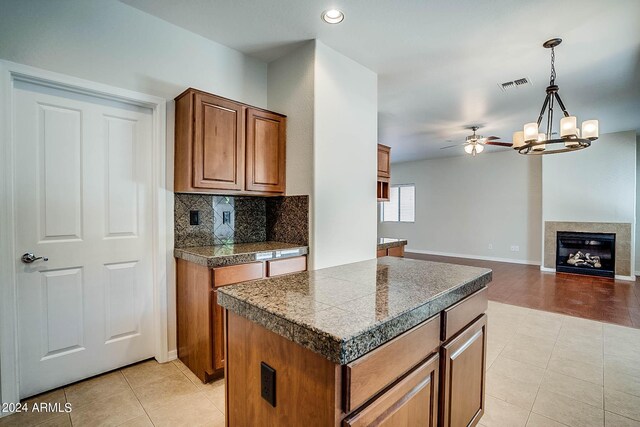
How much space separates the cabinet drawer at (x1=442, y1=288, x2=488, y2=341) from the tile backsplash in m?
1.56

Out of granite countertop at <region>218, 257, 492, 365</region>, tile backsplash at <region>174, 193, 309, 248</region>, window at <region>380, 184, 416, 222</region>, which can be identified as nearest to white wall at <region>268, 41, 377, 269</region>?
tile backsplash at <region>174, 193, 309, 248</region>

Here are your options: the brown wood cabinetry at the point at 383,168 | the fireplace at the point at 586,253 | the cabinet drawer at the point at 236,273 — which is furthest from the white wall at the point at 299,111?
the fireplace at the point at 586,253

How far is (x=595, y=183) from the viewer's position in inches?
235

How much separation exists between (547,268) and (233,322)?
7548 millimetres

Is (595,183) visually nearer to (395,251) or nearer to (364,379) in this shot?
(395,251)

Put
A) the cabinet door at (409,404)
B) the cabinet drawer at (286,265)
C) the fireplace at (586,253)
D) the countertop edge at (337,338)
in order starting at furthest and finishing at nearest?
the fireplace at (586,253), the cabinet drawer at (286,265), the cabinet door at (409,404), the countertop edge at (337,338)

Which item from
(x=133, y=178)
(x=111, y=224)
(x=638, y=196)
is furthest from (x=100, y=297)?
(x=638, y=196)

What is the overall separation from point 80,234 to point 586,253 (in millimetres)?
8193

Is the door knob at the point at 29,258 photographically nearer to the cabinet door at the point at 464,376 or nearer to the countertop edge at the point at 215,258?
the countertop edge at the point at 215,258

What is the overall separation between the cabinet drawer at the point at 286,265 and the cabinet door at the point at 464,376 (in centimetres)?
151

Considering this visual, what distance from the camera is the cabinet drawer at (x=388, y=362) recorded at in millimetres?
843

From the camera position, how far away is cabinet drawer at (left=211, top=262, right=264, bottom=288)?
2170mm

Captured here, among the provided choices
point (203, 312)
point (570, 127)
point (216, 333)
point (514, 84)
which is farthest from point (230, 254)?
point (514, 84)

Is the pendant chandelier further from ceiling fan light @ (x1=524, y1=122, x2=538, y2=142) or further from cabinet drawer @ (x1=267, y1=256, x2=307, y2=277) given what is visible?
cabinet drawer @ (x1=267, y1=256, x2=307, y2=277)
